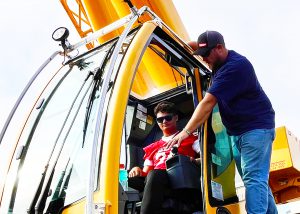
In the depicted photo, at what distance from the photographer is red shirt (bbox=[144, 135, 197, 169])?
13.4 ft

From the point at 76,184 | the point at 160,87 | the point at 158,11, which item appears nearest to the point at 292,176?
the point at 160,87

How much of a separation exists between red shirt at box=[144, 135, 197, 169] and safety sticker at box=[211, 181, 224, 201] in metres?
0.50

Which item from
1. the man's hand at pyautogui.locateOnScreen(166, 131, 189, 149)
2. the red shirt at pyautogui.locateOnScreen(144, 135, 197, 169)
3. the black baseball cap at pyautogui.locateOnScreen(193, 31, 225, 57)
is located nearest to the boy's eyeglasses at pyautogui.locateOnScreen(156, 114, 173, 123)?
the red shirt at pyautogui.locateOnScreen(144, 135, 197, 169)

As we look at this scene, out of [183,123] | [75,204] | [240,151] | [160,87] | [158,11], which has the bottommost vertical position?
[75,204]

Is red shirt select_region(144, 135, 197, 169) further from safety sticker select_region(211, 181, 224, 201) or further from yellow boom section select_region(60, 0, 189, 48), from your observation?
yellow boom section select_region(60, 0, 189, 48)

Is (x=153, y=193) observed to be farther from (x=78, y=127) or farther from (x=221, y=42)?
(x=221, y=42)

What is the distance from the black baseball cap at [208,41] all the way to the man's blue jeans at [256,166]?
0.70 m

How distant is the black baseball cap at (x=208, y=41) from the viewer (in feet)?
12.0

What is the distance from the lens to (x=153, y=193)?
348 cm

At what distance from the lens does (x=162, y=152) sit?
4.21m

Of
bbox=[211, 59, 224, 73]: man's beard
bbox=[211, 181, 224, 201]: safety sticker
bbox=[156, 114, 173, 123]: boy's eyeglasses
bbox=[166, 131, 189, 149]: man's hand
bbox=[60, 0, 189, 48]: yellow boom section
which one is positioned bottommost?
bbox=[211, 181, 224, 201]: safety sticker

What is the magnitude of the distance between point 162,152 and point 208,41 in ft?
3.60

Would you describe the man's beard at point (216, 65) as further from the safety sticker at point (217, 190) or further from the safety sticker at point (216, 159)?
the safety sticker at point (217, 190)

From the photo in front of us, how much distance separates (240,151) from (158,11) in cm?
336
